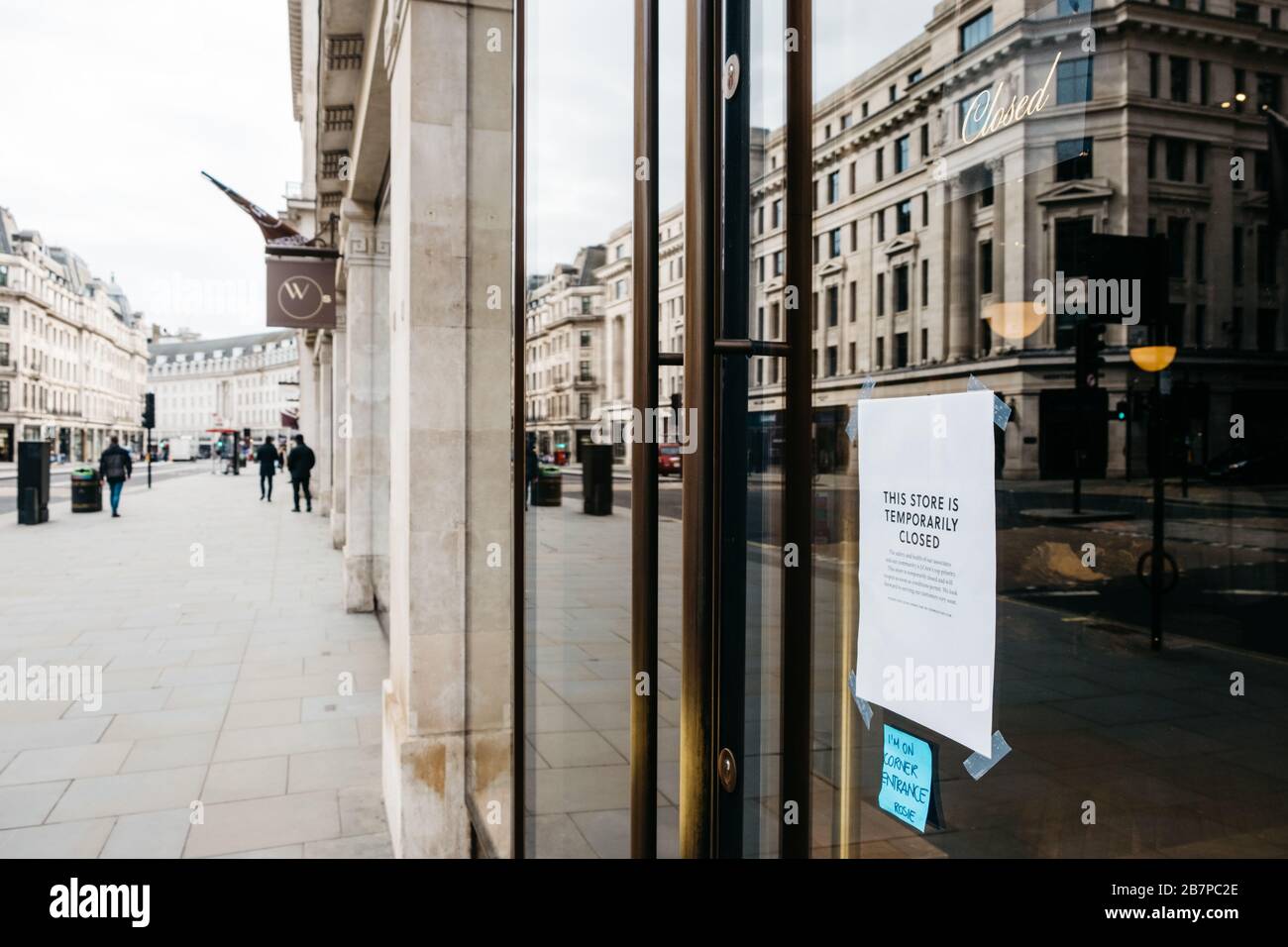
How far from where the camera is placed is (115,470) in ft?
71.5

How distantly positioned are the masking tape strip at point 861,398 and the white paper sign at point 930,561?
0.01 meters

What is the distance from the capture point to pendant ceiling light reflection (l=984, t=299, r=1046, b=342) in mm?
1312

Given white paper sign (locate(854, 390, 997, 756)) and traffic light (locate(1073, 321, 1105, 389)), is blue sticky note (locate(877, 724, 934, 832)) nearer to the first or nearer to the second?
white paper sign (locate(854, 390, 997, 756))

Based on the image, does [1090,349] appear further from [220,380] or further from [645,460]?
[220,380]

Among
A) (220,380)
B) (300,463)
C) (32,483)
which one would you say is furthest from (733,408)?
(220,380)

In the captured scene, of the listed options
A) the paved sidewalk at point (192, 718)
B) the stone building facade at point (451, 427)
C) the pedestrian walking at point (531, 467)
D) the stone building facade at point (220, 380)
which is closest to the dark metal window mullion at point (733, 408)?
the pedestrian walking at point (531, 467)

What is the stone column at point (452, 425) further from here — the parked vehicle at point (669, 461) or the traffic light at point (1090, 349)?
the traffic light at point (1090, 349)

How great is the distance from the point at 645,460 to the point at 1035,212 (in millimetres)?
933

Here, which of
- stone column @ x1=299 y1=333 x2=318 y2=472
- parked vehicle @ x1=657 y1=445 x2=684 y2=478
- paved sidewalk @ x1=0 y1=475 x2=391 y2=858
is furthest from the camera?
stone column @ x1=299 y1=333 x2=318 y2=472

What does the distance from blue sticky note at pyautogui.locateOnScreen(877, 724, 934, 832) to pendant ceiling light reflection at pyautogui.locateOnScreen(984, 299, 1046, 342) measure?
732mm

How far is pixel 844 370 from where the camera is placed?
1.75 metres

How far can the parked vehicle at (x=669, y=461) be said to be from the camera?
194cm

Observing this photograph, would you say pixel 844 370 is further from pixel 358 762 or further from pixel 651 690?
pixel 358 762

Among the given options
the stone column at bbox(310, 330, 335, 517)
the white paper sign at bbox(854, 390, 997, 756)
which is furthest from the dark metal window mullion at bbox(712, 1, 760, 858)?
the stone column at bbox(310, 330, 335, 517)
